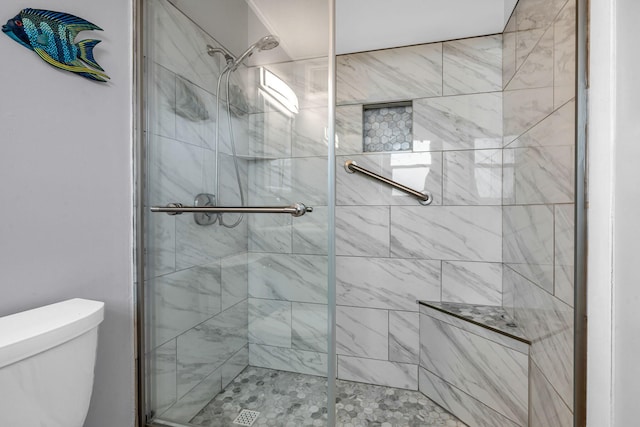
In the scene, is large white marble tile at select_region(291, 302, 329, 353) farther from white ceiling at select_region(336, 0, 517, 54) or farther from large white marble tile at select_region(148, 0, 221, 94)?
white ceiling at select_region(336, 0, 517, 54)

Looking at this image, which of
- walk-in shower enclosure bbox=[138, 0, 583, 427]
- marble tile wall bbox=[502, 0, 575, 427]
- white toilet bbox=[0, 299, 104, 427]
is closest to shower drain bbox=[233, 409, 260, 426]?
walk-in shower enclosure bbox=[138, 0, 583, 427]

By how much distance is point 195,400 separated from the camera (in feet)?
4.08

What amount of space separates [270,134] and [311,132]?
158 millimetres

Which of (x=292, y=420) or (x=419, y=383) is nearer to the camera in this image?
(x=292, y=420)

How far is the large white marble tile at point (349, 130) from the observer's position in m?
2.03

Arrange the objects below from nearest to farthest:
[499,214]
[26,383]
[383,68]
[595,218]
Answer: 1. [26,383]
2. [595,218]
3. [499,214]
4. [383,68]

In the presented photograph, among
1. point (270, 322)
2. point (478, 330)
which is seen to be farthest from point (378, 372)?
point (270, 322)

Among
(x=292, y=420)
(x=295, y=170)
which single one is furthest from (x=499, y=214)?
(x=292, y=420)

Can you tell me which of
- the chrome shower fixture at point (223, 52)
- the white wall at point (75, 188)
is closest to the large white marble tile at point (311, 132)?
the chrome shower fixture at point (223, 52)

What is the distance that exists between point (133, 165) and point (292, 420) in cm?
116

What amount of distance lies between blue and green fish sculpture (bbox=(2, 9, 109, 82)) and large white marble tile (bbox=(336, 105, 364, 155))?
134cm

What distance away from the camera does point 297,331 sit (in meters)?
1.11

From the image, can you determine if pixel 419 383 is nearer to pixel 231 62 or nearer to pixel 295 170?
pixel 295 170

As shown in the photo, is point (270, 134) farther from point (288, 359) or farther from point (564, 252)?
point (564, 252)
